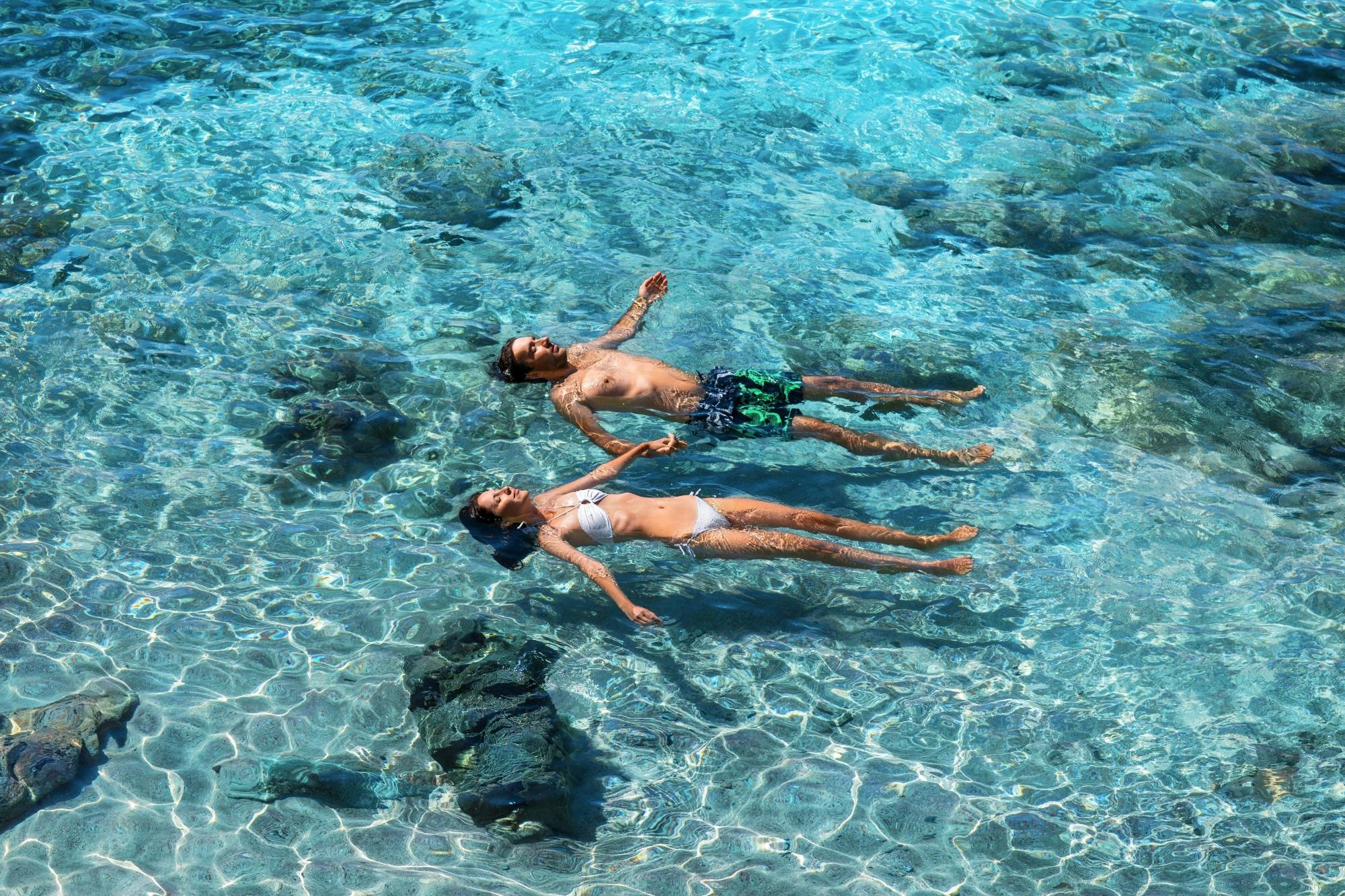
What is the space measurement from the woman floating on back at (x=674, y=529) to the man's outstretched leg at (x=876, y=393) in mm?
1382

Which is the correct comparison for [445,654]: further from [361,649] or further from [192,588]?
[192,588]

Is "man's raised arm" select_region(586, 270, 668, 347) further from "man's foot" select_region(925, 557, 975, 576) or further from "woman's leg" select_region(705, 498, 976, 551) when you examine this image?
"man's foot" select_region(925, 557, 975, 576)

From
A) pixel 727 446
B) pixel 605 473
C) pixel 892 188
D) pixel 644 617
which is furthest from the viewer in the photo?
pixel 892 188

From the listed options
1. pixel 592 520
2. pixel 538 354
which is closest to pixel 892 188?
pixel 538 354

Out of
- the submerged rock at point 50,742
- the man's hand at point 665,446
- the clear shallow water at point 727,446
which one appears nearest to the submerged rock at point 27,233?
the clear shallow water at point 727,446

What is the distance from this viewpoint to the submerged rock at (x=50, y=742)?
5.43 meters

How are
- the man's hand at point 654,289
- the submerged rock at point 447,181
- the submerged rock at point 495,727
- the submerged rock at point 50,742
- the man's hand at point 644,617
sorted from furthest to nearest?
the submerged rock at point 447,181 → the man's hand at point 654,289 → the man's hand at point 644,617 → the submerged rock at point 495,727 → the submerged rock at point 50,742

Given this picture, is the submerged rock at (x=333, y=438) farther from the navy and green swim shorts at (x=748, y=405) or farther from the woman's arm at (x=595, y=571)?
the navy and green swim shorts at (x=748, y=405)

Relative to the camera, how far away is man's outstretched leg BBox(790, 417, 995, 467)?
25.7 ft

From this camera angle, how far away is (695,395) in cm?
798

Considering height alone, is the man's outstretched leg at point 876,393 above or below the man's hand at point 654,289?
below

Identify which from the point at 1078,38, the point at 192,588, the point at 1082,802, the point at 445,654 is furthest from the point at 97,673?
the point at 1078,38

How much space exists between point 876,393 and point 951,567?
6.03 feet

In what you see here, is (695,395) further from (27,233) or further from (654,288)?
(27,233)
